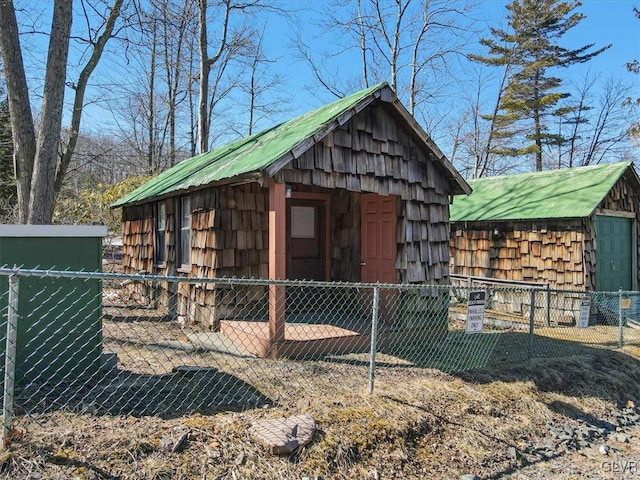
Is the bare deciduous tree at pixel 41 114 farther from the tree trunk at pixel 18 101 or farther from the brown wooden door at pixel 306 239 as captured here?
the brown wooden door at pixel 306 239

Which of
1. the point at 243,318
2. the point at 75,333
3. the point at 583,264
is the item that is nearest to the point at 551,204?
the point at 583,264

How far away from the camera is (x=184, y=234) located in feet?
30.3

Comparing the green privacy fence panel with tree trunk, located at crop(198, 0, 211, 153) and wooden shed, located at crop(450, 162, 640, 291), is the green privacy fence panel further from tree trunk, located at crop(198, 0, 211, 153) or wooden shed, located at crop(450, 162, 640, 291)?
tree trunk, located at crop(198, 0, 211, 153)

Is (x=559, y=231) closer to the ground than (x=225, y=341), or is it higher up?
higher up

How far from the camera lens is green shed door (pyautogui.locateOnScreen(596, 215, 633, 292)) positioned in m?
11.7

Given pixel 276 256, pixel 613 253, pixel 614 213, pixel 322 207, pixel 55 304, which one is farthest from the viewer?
pixel 613 253

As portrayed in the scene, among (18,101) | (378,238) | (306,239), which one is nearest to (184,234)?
(306,239)

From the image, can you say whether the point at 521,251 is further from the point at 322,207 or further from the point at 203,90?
the point at 203,90

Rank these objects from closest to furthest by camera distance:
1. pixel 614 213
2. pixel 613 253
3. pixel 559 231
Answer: pixel 559 231, pixel 614 213, pixel 613 253

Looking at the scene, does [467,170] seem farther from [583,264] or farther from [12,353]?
[12,353]

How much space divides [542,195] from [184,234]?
9543 millimetres

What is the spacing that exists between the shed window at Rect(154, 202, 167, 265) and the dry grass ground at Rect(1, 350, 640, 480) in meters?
5.98

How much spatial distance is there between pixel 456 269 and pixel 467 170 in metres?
19.1

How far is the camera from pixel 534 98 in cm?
2688
